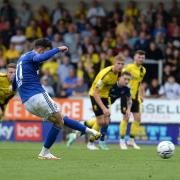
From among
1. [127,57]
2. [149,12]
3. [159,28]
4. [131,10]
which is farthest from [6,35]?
[159,28]

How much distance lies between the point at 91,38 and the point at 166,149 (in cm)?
1226

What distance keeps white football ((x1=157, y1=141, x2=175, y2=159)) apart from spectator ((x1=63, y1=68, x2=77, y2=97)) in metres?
10.2

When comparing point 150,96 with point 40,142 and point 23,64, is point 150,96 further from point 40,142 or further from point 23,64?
point 23,64

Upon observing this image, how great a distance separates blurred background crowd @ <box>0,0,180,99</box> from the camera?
23391mm

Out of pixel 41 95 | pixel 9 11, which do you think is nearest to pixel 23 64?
pixel 41 95

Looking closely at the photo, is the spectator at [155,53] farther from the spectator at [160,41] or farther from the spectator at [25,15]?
Result: the spectator at [25,15]

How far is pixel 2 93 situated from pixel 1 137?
5379mm

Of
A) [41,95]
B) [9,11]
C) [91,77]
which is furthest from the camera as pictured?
[9,11]

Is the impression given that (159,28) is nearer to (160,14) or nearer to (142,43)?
(160,14)

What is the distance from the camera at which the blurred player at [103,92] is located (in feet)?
52.9

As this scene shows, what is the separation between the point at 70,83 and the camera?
77.0ft

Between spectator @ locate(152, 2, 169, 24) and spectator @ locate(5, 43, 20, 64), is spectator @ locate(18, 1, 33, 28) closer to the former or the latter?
spectator @ locate(5, 43, 20, 64)

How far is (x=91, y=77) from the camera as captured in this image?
77.4ft

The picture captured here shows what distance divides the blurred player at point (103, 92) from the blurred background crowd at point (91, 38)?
5909 millimetres
